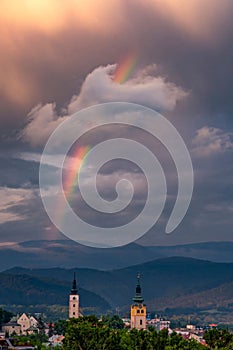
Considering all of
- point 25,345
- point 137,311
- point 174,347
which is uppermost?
point 137,311

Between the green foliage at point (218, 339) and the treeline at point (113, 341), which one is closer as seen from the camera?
the treeline at point (113, 341)

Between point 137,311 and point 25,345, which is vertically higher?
point 137,311

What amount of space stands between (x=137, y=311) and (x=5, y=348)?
2485 inches

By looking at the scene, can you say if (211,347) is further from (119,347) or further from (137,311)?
(137,311)

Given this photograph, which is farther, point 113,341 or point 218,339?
Answer: point 218,339

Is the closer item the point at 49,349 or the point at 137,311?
the point at 49,349

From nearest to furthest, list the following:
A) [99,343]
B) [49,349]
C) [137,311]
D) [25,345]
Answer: [99,343]
[49,349]
[25,345]
[137,311]

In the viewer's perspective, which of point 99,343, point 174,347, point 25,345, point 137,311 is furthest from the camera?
point 137,311

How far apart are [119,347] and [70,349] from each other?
23.0 ft

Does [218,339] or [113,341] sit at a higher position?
[218,339]

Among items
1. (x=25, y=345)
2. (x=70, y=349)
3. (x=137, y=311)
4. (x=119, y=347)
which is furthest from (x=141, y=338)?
(x=137, y=311)

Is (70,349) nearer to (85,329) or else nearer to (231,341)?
(85,329)

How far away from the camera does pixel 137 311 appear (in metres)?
190

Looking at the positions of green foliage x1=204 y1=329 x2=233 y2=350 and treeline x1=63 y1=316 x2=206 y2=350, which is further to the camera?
green foliage x1=204 y1=329 x2=233 y2=350
